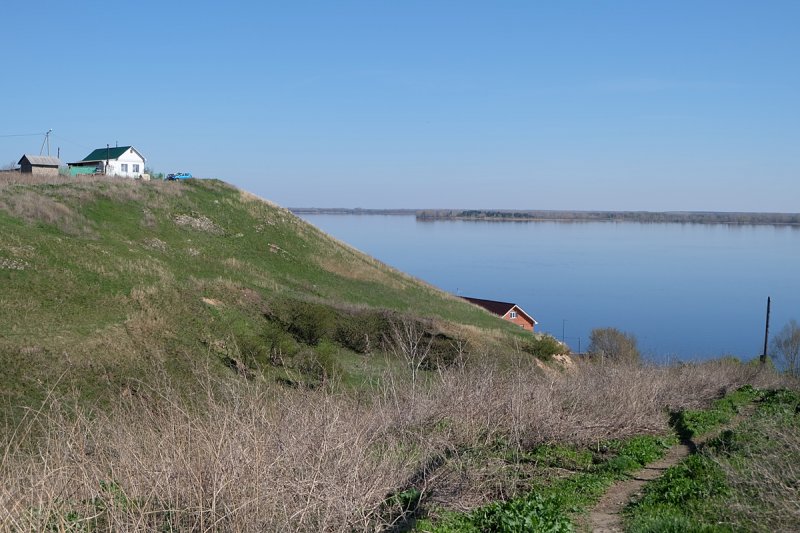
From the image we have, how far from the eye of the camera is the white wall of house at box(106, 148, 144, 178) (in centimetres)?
5538

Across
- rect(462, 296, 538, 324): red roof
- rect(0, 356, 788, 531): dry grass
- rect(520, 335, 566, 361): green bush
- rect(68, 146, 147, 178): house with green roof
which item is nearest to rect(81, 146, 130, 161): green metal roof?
rect(68, 146, 147, 178): house with green roof

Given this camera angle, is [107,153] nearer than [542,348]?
No

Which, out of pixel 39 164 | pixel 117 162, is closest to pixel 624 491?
pixel 39 164

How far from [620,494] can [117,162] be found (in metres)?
53.8

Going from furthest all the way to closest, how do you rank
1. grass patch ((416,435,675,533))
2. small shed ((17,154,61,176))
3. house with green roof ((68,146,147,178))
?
house with green roof ((68,146,147,178)), small shed ((17,154,61,176)), grass patch ((416,435,675,533))

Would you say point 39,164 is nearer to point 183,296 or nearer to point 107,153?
point 107,153

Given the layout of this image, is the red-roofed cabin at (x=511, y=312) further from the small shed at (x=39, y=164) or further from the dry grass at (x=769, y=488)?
the dry grass at (x=769, y=488)

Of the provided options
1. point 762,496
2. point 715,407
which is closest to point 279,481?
point 762,496

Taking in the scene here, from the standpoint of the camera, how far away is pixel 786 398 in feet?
49.4

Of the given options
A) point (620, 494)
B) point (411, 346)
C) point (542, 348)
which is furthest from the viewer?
point (542, 348)

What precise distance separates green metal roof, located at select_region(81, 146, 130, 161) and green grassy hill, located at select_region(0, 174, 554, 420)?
36.8 ft

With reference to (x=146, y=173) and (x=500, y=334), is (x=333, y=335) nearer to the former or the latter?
(x=500, y=334)

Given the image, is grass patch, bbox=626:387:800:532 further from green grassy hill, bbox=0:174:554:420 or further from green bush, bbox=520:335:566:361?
green bush, bbox=520:335:566:361

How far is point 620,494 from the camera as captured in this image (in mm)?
8742
